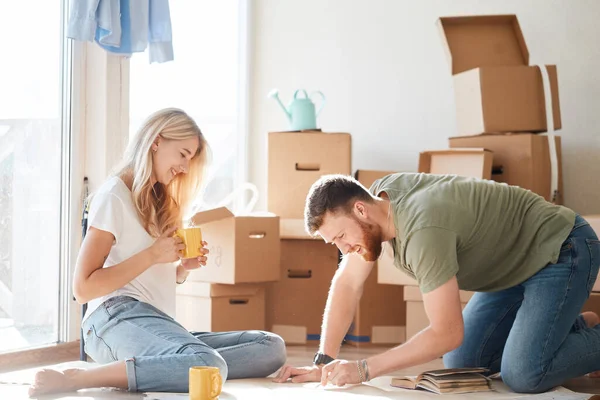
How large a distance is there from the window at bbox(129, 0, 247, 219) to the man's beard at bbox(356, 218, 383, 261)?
1800 millimetres

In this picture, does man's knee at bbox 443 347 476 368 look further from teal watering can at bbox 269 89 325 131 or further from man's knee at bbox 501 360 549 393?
teal watering can at bbox 269 89 325 131

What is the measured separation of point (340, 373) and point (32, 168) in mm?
1506

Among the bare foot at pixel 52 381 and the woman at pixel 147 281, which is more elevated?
the woman at pixel 147 281

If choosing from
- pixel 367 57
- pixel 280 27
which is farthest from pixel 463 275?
pixel 280 27

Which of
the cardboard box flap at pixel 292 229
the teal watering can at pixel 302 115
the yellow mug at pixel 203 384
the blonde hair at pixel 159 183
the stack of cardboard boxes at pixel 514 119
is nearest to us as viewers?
the yellow mug at pixel 203 384

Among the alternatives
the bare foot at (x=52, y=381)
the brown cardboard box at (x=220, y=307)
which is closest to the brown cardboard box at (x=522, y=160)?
the brown cardboard box at (x=220, y=307)

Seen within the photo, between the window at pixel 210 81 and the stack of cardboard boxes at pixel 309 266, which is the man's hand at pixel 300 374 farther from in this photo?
the window at pixel 210 81

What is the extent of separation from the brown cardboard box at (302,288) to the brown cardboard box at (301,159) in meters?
0.16

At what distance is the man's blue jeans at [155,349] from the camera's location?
212cm

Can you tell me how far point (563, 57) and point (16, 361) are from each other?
8.86ft

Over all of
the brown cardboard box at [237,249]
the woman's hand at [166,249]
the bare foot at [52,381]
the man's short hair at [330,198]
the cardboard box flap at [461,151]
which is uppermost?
the cardboard box flap at [461,151]

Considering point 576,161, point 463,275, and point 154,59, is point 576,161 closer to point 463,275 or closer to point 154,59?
point 463,275

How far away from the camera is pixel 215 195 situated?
13.8ft

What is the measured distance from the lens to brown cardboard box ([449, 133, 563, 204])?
3.40 metres
